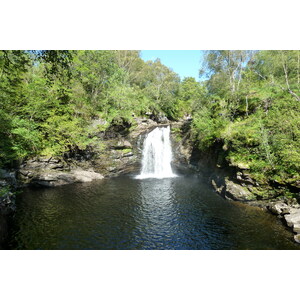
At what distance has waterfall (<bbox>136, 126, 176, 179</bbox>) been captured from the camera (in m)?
26.5

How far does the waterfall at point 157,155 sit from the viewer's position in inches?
1044

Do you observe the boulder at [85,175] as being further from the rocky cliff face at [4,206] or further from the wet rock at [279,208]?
the wet rock at [279,208]

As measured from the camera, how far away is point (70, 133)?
2208cm

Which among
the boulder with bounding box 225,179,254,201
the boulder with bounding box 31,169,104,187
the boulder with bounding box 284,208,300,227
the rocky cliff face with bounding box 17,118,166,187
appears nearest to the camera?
the boulder with bounding box 284,208,300,227

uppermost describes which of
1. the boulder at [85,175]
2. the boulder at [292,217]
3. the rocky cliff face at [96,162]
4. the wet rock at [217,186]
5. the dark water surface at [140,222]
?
the rocky cliff face at [96,162]

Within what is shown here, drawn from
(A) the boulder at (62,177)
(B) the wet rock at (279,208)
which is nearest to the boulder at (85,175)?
(A) the boulder at (62,177)

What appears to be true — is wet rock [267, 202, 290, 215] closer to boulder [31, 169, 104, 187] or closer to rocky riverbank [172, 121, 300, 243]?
rocky riverbank [172, 121, 300, 243]

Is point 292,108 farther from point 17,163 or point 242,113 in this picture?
point 17,163

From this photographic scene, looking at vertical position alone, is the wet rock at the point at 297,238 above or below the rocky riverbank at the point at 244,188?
below

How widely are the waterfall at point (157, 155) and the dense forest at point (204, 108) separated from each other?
4567 millimetres

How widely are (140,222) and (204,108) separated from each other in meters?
17.2

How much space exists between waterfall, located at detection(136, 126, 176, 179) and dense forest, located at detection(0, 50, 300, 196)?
457 centimetres

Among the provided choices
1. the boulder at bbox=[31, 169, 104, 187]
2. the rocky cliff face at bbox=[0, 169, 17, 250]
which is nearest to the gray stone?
the rocky cliff face at bbox=[0, 169, 17, 250]
